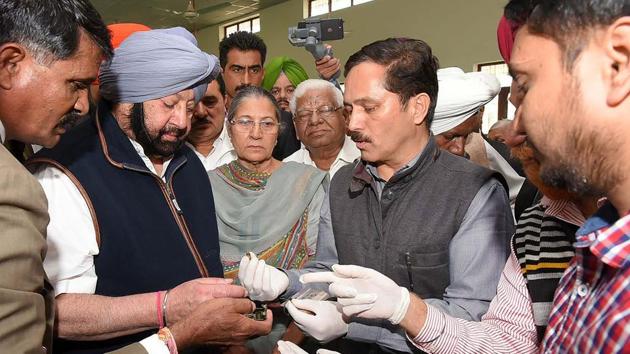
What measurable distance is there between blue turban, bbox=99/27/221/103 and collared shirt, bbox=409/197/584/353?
3.71 feet

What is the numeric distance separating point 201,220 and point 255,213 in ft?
1.95

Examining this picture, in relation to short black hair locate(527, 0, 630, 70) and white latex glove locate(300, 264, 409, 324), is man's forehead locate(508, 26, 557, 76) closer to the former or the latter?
short black hair locate(527, 0, 630, 70)

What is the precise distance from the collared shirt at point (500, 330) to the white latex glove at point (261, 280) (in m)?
0.54

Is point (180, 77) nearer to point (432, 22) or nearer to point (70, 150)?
point (70, 150)

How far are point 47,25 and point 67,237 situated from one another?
1.86ft

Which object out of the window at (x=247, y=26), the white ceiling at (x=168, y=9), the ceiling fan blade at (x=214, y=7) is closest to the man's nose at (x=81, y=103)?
the white ceiling at (x=168, y=9)

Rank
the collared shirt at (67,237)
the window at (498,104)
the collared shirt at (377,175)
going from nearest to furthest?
the collared shirt at (67,237), the collared shirt at (377,175), the window at (498,104)

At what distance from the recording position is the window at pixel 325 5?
10.4 m

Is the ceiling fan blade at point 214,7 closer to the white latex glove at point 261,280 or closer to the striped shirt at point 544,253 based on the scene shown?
the white latex glove at point 261,280

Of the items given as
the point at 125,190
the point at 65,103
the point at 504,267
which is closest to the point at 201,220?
the point at 125,190

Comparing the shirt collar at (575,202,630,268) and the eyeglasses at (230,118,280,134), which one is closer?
the shirt collar at (575,202,630,268)

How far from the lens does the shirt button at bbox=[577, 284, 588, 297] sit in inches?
33.8

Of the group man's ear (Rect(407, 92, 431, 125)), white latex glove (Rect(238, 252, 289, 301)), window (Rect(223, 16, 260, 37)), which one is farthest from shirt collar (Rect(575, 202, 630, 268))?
window (Rect(223, 16, 260, 37))

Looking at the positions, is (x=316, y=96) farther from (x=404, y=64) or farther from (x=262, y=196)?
(x=404, y=64)
